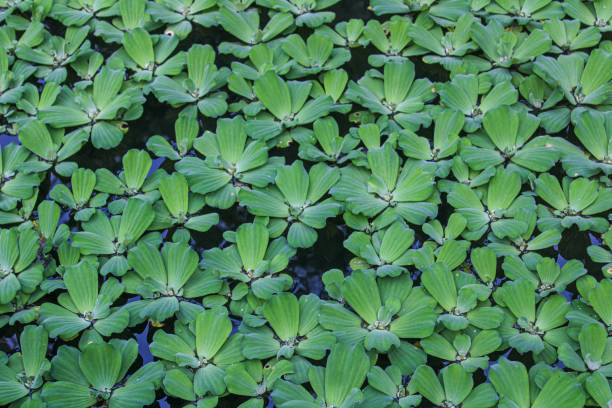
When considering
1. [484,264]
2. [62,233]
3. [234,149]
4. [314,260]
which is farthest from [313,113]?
[62,233]

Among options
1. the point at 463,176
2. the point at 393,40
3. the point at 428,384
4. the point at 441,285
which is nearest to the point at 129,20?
the point at 393,40

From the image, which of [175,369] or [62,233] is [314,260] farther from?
[62,233]

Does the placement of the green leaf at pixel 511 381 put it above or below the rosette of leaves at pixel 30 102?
below

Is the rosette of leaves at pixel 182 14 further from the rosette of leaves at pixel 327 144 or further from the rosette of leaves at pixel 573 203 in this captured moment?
the rosette of leaves at pixel 573 203

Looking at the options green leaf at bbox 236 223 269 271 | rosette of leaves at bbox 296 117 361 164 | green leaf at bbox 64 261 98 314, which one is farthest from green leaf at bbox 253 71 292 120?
green leaf at bbox 64 261 98 314

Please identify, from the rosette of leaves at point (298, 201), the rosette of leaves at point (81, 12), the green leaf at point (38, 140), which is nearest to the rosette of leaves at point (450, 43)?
the rosette of leaves at point (298, 201)
